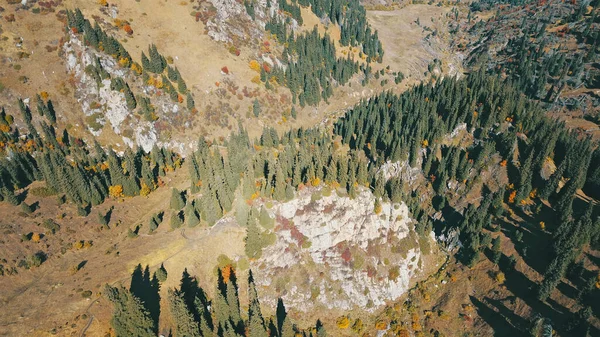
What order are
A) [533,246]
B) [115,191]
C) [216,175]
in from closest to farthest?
[533,246] < [216,175] < [115,191]

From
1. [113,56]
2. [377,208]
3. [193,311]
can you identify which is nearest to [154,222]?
[193,311]

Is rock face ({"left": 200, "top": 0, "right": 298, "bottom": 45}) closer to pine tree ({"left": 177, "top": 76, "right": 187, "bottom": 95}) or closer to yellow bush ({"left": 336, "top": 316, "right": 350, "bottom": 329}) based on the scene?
pine tree ({"left": 177, "top": 76, "right": 187, "bottom": 95})

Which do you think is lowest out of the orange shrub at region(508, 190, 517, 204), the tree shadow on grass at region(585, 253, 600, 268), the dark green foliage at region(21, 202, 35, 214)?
the tree shadow on grass at region(585, 253, 600, 268)

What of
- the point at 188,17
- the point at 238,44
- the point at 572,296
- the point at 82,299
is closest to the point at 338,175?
the point at 572,296

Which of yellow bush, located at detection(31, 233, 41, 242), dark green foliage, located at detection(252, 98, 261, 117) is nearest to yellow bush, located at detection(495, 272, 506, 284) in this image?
dark green foliage, located at detection(252, 98, 261, 117)

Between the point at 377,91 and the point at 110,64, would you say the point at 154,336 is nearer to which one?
the point at 110,64

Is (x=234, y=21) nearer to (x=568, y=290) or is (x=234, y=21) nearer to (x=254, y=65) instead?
(x=254, y=65)

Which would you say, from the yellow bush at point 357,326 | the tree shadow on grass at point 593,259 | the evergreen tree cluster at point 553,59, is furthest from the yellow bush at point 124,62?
the evergreen tree cluster at point 553,59
